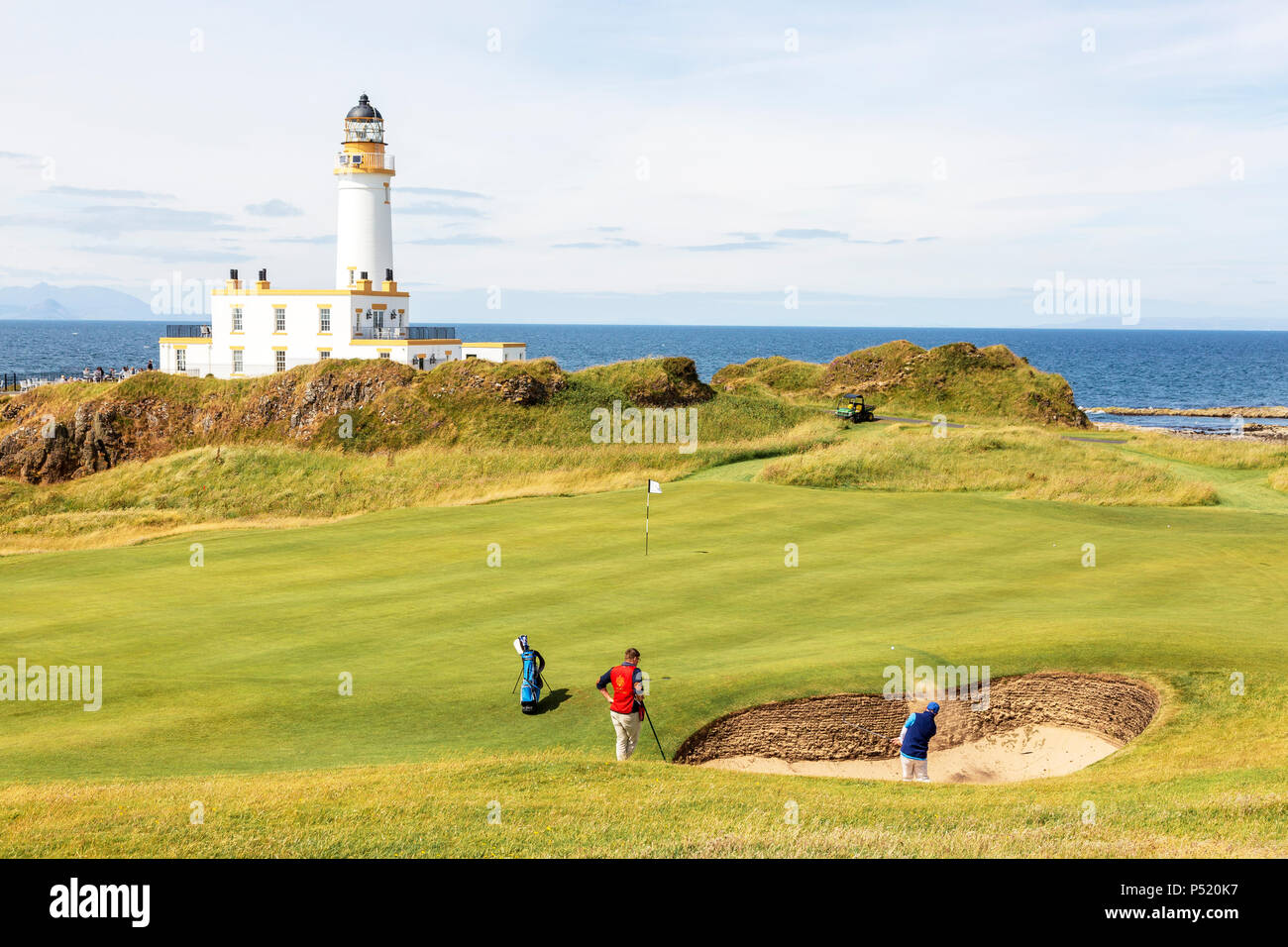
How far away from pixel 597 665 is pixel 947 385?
81.4 meters

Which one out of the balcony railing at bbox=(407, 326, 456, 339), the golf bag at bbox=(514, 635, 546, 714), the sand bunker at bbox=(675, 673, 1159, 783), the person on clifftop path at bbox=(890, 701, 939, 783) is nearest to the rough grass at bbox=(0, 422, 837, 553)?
the balcony railing at bbox=(407, 326, 456, 339)

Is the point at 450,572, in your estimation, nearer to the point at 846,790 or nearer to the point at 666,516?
the point at 666,516

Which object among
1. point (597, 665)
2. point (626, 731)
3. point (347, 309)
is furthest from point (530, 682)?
point (347, 309)

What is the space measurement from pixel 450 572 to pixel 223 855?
17408 millimetres

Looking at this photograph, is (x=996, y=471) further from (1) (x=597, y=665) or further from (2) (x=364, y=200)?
(2) (x=364, y=200)

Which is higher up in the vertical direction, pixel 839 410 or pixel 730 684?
pixel 839 410

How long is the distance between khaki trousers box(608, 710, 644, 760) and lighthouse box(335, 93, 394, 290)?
68034 mm

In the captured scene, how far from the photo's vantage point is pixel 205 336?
268 ft

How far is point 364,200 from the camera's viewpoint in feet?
255

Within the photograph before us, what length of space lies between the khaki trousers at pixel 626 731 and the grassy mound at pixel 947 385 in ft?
232

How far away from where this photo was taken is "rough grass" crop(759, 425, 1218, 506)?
44.2 metres

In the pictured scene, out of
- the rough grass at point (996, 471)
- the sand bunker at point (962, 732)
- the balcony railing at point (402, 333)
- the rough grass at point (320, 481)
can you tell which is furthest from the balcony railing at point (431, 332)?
the sand bunker at point (962, 732)
